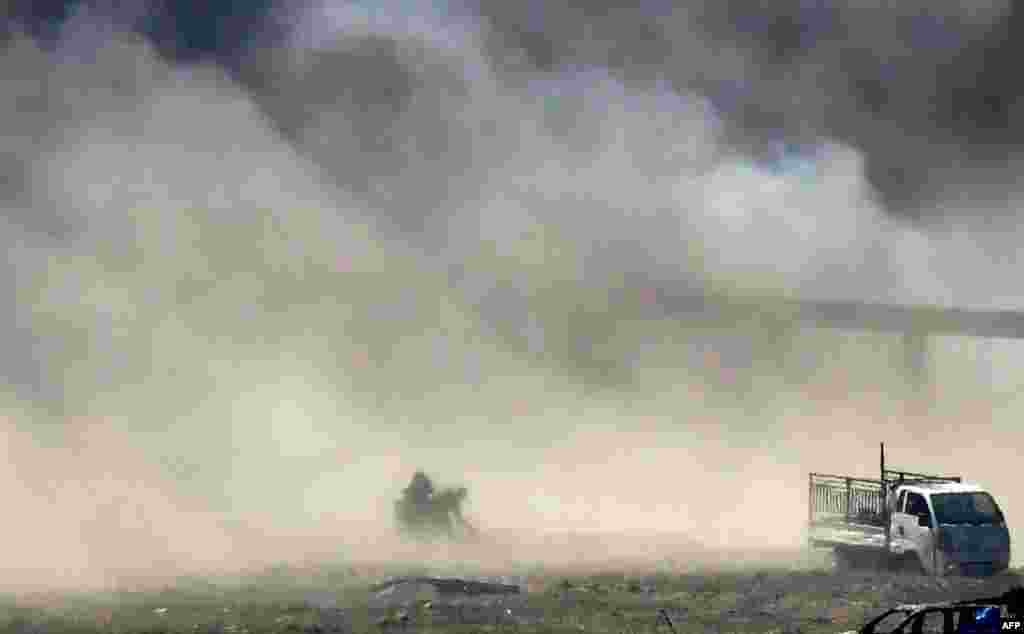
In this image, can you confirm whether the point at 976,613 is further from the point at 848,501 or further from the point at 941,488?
the point at 848,501

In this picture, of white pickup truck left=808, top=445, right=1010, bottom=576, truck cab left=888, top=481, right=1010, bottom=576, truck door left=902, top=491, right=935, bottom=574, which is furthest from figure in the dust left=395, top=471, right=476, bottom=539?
truck cab left=888, top=481, right=1010, bottom=576

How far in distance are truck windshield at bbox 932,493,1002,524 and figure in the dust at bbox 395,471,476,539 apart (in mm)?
15451

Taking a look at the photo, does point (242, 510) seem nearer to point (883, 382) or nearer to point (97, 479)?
point (97, 479)

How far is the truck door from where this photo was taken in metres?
31.9

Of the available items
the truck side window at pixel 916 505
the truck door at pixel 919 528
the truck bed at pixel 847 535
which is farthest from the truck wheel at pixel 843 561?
the truck side window at pixel 916 505

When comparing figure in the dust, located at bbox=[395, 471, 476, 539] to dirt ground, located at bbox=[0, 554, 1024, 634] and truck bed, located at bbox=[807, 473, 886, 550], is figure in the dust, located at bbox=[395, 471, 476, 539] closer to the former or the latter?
dirt ground, located at bbox=[0, 554, 1024, 634]

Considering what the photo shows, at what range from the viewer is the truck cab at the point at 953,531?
31359mm

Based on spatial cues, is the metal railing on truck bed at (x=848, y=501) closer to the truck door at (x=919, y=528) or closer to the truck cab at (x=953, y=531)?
the truck door at (x=919, y=528)

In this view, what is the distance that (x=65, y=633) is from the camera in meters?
25.8

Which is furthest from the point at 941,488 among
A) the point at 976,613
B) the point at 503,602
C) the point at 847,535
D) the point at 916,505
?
the point at 976,613

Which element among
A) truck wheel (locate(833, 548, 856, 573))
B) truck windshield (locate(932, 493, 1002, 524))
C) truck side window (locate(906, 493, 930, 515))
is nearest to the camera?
truck windshield (locate(932, 493, 1002, 524))

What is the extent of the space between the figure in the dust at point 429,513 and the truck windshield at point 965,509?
15.5 m

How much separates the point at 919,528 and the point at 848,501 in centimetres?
350

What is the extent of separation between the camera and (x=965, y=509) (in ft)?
105
